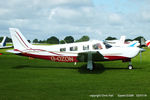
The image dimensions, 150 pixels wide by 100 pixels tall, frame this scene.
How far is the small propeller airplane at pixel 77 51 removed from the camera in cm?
1333

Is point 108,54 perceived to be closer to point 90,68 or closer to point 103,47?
point 103,47

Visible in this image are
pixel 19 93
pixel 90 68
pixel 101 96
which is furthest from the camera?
pixel 90 68

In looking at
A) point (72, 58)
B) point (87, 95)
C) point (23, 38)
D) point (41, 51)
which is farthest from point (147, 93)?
point (23, 38)

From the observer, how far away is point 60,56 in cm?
1423

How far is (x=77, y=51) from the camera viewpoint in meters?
13.9

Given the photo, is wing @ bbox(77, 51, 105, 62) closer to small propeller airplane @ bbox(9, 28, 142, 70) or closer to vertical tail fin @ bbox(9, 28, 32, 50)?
small propeller airplane @ bbox(9, 28, 142, 70)

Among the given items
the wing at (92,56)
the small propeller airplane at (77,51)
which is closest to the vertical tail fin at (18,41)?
the small propeller airplane at (77,51)

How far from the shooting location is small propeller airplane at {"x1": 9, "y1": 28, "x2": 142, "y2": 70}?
43.7ft

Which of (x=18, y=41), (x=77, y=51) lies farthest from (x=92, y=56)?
(x=18, y=41)

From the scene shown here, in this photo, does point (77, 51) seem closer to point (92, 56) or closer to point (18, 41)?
point (92, 56)

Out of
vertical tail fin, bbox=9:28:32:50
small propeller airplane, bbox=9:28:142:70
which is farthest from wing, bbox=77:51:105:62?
vertical tail fin, bbox=9:28:32:50

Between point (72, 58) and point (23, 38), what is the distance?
15.2 ft

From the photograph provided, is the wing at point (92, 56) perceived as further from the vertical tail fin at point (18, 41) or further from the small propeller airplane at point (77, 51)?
the vertical tail fin at point (18, 41)

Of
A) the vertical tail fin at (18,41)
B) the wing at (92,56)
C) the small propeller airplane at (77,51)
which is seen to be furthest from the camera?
the vertical tail fin at (18,41)
